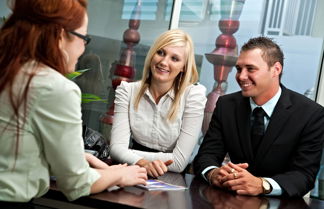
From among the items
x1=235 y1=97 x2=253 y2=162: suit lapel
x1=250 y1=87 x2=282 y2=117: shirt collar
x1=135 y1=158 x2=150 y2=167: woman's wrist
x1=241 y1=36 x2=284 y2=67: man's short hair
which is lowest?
x1=135 y1=158 x2=150 y2=167: woman's wrist

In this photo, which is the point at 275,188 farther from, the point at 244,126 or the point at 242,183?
the point at 244,126

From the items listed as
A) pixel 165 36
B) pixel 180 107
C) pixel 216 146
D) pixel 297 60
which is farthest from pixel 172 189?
pixel 297 60

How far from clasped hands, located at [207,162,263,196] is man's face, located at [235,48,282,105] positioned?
1.85 feet

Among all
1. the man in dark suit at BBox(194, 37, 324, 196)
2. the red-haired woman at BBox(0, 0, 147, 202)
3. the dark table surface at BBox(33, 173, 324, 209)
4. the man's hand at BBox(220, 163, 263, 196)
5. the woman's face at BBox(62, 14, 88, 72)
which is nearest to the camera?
the red-haired woman at BBox(0, 0, 147, 202)

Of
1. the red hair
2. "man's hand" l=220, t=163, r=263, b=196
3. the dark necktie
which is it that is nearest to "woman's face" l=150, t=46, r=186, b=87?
the dark necktie

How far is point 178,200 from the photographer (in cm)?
165

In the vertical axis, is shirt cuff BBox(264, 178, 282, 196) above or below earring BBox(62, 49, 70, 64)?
below

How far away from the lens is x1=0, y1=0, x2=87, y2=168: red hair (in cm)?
121

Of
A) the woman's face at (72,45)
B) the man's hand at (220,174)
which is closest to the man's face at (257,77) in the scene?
the man's hand at (220,174)

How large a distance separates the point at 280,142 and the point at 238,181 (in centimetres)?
46

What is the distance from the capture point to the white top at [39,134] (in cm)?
121

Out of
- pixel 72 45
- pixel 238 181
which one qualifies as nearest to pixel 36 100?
pixel 72 45

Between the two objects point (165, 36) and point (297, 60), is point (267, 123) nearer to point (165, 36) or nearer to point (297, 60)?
point (165, 36)

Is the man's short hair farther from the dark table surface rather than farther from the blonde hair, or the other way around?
the dark table surface
